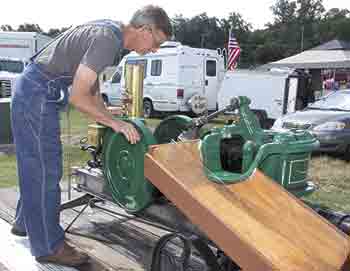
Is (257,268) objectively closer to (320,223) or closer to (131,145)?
(320,223)

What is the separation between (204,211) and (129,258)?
117 centimetres

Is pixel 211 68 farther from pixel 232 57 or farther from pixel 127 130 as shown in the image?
A: pixel 127 130

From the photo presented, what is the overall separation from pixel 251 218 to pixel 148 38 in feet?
3.85

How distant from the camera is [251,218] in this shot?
2199 millimetres

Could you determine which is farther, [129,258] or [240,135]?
[129,258]

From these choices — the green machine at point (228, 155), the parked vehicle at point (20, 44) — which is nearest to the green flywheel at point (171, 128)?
the green machine at point (228, 155)

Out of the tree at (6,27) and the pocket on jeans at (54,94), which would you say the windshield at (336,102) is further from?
the tree at (6,27)

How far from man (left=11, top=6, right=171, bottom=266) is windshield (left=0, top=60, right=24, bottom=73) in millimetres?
11696

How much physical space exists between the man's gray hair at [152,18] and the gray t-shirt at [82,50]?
5.7 inches

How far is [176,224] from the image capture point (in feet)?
9.29

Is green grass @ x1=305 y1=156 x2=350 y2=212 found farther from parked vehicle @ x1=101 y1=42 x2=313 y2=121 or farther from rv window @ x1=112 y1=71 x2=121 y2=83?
rv window @ x1=112 y1=71 x2=121 y2=83

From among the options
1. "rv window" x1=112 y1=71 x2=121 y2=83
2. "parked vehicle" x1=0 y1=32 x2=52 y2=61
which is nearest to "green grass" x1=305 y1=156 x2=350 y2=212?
"rv window" x1=112 y1=71 x2=121 y2=83

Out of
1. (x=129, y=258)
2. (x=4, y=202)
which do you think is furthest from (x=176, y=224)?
(x=4, y=202)

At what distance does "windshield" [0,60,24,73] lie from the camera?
13.8 metres
